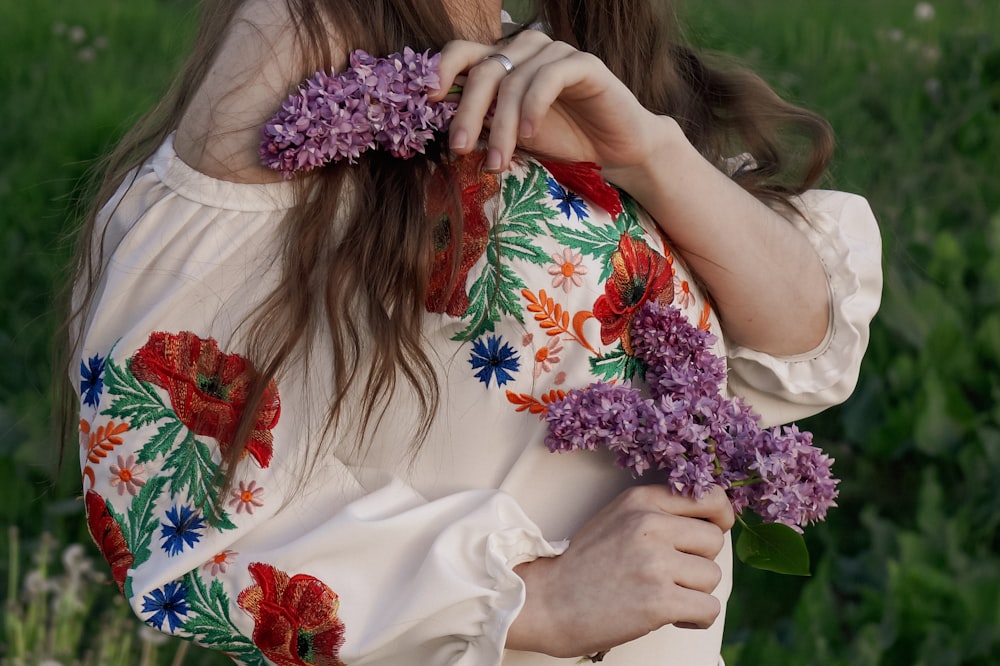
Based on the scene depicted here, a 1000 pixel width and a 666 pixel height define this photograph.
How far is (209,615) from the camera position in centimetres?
111

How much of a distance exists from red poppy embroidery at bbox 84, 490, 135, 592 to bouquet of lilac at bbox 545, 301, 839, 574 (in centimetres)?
43

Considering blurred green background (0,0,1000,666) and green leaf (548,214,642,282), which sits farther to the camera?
blurred green background (0,0,1000,666)

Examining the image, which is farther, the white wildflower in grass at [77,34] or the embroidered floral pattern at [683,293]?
the white wildflower in grass at [77,34]

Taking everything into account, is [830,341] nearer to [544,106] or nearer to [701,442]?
[701,442]

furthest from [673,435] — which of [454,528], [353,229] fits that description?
[353,229]

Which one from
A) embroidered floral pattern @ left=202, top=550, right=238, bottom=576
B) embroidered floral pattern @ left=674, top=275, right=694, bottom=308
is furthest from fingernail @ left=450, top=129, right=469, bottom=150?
embroidered floral pattern @ left=202, top=550, right=238, bottom=576

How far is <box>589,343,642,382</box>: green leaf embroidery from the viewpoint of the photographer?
3.89 feet

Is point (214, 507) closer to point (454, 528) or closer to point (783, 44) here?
point (454, 528)

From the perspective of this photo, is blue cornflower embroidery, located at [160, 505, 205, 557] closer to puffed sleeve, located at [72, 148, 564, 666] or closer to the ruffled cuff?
puffed sleeve, located at [72, 148, 564, 666]

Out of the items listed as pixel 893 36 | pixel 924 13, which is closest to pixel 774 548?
pixel 893 36

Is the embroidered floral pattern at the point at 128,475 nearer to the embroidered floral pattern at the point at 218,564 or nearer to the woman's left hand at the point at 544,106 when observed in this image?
the embroidered floral pattern at the point at 218,564

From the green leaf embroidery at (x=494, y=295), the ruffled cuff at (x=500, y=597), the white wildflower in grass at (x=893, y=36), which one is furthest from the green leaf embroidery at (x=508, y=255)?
the white wildflower in grass at (x=893, y=36)

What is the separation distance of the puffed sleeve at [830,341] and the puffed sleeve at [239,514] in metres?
0.42

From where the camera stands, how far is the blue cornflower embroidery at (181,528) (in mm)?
1092
